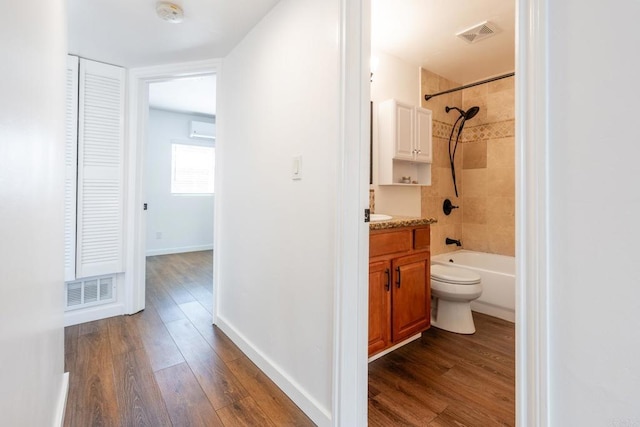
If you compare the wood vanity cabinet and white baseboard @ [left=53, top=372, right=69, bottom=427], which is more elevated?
the wood vanity cabinet

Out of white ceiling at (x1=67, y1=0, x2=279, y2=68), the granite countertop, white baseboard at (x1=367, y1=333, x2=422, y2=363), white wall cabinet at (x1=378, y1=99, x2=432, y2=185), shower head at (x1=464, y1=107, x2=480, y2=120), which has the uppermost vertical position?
white ceiling at (x1=67, y1=0, x2=279, y2=68)

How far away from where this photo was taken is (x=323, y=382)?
1370 mm

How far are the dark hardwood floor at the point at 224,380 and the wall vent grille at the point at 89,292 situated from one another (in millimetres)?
193

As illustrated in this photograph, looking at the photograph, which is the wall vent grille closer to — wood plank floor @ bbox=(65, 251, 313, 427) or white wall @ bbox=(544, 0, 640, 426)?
wood plank floor @ bbox=(65, 251, 313, 427)

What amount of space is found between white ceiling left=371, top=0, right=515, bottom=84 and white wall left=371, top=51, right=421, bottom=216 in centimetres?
9

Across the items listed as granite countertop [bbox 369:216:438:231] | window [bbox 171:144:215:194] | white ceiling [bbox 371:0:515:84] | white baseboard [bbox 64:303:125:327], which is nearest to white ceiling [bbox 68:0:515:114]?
white ceiling [bbox 371:0:515:84]

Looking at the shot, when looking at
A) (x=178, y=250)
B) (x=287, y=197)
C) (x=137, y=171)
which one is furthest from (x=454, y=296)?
(x=178, y=250)

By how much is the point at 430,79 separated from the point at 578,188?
2872 millimetres

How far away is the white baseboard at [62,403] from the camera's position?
1232 mm

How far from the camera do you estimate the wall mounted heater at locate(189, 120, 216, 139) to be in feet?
17.2

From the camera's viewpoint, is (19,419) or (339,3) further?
(339,3)

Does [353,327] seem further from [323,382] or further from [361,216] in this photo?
[361,216]

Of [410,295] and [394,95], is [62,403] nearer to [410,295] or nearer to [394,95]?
[410,295]

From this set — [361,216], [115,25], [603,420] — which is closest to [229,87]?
Answer: [115,25]
